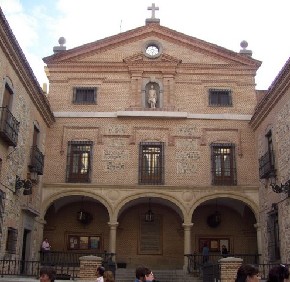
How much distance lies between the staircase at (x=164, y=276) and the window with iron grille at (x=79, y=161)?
4220 mm

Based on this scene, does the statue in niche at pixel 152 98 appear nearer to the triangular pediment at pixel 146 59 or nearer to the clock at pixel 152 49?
the triangular pediment at pixel 146 59

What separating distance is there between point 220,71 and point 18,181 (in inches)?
428

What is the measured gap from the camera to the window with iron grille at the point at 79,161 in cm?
2047

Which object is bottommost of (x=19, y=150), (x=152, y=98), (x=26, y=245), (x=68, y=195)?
(x=26, y=245)

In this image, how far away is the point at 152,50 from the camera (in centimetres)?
2242

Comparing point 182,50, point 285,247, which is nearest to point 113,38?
point 182,50

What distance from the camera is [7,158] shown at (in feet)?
50.0

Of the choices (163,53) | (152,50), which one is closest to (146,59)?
(152,50)

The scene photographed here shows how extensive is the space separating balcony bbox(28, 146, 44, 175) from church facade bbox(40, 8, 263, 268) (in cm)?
155

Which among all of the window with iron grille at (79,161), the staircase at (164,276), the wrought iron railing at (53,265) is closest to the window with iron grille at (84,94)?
the window with iron grille at (79,161)

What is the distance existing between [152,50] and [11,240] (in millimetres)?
11085

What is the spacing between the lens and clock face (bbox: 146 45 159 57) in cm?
2232

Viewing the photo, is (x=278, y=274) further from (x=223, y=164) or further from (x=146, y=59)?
(x=146, y=59)

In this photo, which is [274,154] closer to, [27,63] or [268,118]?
[268,118]
